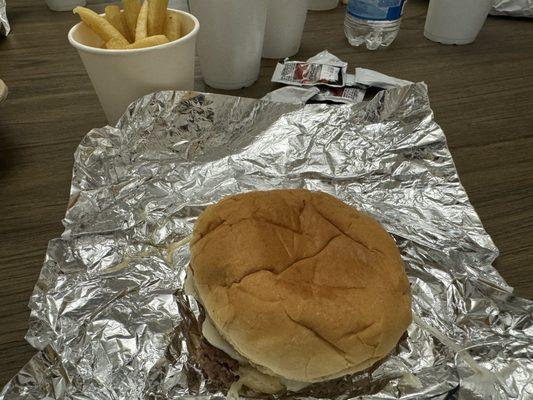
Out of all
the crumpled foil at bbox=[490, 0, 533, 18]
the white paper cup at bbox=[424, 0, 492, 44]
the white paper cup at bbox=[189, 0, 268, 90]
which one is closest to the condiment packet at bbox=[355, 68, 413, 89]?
the white paper cup at bbox=[189, 0, 268, 90]

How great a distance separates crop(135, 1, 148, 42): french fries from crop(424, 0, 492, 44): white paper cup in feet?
3.75

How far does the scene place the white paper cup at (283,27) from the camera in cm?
146

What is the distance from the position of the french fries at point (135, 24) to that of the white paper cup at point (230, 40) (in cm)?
11

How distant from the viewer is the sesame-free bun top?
0.70 metres

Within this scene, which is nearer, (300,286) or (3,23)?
(300,286)

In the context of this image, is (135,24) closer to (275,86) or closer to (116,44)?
(116,44)

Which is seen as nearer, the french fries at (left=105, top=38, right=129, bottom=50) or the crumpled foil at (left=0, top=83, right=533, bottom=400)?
the crumpled foil at (left=0, top=83, right=533, bottom=400)

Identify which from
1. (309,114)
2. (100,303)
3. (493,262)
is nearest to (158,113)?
(309,114)

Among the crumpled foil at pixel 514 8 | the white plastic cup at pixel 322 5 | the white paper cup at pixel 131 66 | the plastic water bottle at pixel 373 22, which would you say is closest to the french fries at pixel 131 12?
the white paper cup at pixel 131 66

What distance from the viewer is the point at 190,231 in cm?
105

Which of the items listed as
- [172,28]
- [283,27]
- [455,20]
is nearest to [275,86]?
[283,27]

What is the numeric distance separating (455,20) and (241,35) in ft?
3.06

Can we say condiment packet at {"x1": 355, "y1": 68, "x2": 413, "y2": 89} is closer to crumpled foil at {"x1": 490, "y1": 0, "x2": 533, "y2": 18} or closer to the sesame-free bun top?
the sesame-free bun top

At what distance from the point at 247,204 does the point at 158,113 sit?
0.49m
